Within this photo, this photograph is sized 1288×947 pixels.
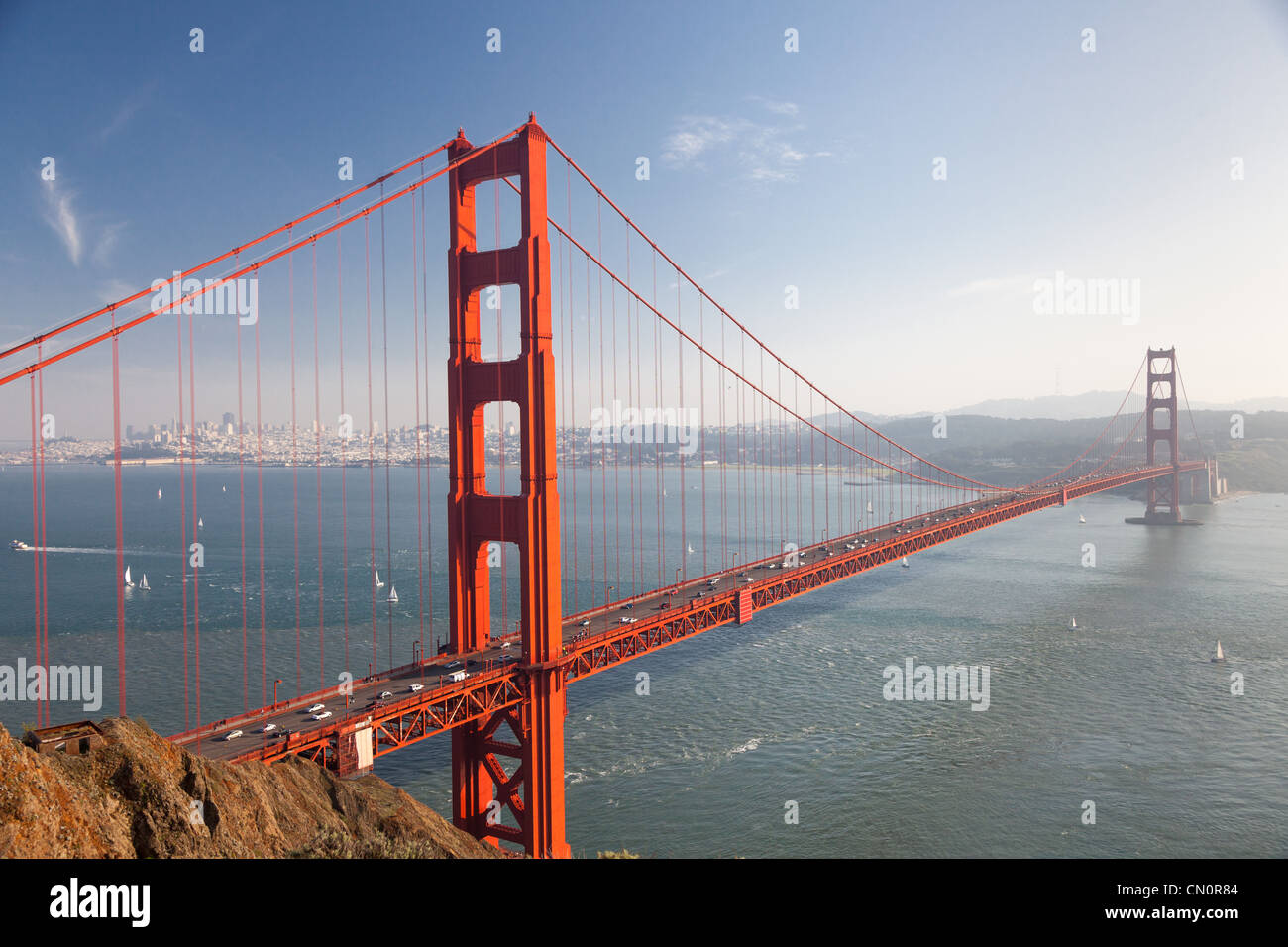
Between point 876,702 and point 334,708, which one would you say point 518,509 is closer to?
point 334,708

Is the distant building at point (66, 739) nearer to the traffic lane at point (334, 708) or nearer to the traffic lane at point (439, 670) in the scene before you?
the traffic lane at point (334, 708)

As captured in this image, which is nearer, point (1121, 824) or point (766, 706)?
point (1121, 824)

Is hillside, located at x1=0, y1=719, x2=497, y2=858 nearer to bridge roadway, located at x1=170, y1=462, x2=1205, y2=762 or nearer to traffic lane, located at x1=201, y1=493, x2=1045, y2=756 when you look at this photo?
bridge roadway, located at x1=170, y1=462, x2=1205, y2=762

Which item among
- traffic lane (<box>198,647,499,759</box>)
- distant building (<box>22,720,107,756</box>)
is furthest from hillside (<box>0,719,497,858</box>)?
traffic lane (<box>198,647,499,759</box>)

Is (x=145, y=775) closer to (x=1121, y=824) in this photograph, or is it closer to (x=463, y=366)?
(x=463, y=366)

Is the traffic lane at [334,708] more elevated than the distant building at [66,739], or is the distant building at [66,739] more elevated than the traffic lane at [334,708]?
the distant building at [66,739]

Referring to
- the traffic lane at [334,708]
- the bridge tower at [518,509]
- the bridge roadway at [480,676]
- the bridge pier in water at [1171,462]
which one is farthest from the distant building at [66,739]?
the bridge pier in water at [1171,462]

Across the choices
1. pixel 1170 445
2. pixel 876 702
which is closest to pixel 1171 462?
pixel 1170 445

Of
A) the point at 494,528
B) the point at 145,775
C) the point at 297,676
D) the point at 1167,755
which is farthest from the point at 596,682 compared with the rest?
the point at 145,775

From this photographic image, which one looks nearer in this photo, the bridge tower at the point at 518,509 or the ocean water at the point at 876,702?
the bridge tower at the point at 518,509
